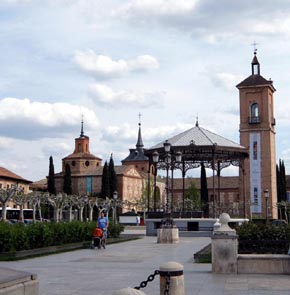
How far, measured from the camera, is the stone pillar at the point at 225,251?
12281 mm

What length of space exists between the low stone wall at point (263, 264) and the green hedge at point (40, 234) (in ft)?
27.8

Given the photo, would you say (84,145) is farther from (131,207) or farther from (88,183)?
(131,207)

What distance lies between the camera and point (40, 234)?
19.8 meters

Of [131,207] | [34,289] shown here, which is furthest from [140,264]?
[131,207]

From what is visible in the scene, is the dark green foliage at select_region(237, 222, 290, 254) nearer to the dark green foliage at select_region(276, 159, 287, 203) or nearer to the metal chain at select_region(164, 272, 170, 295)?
the metal chain at select_region(164, 272, 170, 295)

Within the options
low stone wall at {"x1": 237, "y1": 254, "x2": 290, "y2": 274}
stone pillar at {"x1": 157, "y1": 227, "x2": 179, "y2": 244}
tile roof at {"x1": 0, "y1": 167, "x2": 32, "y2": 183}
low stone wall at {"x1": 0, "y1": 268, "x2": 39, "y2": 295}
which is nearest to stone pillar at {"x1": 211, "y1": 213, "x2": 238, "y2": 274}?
low stone wall at {"x1": 237, "y1": 254, "x2": 290, "y2": 274}

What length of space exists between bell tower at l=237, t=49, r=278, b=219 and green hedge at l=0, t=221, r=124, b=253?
49503 millimetres

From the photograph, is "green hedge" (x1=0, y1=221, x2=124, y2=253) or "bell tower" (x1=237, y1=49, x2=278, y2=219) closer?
"green hedge" (x1=0, y1=221, x2=124, y2=253)

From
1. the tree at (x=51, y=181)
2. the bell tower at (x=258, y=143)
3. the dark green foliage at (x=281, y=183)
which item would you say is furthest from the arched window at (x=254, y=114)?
the tree at (x=51, y=181)

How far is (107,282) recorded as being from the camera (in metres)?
11.1

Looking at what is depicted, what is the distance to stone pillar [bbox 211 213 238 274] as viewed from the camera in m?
12.3

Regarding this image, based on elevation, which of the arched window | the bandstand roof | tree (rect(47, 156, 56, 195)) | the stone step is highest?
the arched window

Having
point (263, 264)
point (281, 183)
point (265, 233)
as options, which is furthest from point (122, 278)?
point (281, 183)

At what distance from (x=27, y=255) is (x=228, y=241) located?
25.4 feet
